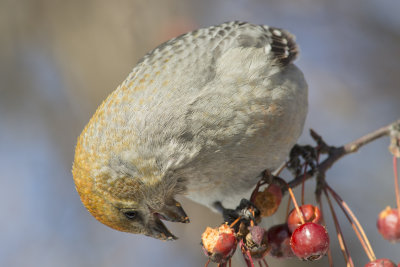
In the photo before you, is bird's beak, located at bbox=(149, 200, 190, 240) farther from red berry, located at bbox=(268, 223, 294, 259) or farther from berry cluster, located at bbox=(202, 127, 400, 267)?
red berry, located at bbox=(268, 223, 294, 259)

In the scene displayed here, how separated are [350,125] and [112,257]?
3345mm

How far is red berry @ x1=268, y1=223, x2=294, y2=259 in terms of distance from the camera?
A: 8.38ft

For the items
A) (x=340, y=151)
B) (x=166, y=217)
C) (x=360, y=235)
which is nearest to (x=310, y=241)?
(x=360, y=235)

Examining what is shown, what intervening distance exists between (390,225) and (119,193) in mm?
1470

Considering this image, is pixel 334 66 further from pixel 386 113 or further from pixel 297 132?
pixel 297 132

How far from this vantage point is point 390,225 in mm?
2418

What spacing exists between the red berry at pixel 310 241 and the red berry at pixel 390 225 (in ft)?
1.13

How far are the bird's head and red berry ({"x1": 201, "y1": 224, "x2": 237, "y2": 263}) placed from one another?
588 millimetres

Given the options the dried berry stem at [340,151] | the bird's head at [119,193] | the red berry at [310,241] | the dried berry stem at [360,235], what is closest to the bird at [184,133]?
the bird's head at [119,193]

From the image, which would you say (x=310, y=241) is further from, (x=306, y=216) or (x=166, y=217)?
(x=166, y=217)

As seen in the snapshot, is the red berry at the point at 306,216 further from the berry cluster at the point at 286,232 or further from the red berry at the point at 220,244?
the red berry at the point at 220,244

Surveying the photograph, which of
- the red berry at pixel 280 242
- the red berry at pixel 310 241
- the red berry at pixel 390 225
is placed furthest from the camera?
the red berry at pixel 280 242

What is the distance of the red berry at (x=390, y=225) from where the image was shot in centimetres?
240

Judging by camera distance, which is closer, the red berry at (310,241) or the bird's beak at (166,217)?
the red berry at (310,241)
